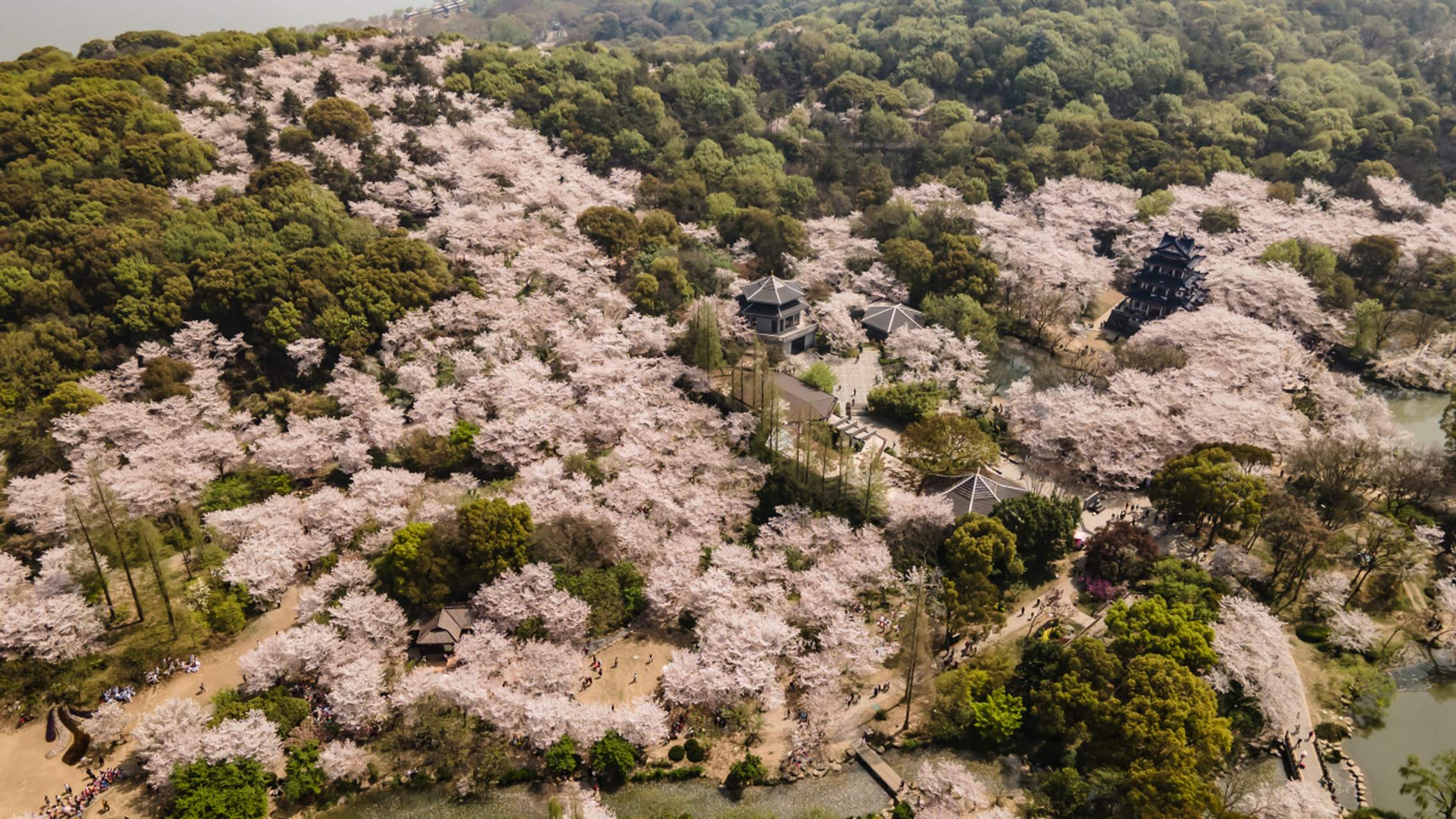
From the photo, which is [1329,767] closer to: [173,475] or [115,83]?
[173,475]

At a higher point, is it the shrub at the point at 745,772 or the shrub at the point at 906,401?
the shrub at the point at 906,401

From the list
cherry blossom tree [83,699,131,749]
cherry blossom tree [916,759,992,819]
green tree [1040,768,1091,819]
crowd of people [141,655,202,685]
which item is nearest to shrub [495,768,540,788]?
cherry blossom tree [916,759,992,819]

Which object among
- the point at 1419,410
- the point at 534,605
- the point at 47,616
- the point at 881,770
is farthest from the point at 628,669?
the point at 1419,410

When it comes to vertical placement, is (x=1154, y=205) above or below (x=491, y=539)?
above

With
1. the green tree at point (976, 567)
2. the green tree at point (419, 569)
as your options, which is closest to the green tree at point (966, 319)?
the green tree at point (976, 567)

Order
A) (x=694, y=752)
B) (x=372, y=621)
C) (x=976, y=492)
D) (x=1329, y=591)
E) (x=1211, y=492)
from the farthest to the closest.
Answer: (x=976, y=492), (x=1211, y=492), (x=1329, y=591), (x=372, y=621), (x=694, y=752)

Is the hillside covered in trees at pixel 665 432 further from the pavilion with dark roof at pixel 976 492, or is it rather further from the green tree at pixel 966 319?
the pavilion with dark roof at pixel 976 492

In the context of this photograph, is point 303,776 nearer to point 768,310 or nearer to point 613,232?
point 768,310
